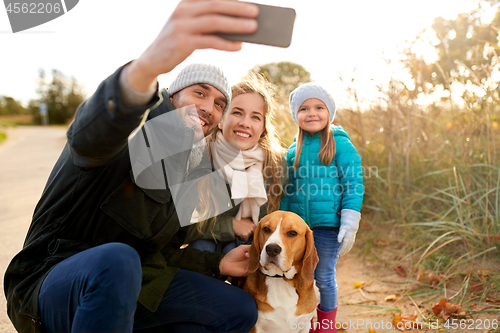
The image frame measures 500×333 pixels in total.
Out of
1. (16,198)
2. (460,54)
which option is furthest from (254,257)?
(16,198)

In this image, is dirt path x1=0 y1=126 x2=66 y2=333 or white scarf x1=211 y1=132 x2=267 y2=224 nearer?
white scarf x1=211 y1=132 x2=267 y2=224

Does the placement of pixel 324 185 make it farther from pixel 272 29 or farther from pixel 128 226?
pixel 272 29

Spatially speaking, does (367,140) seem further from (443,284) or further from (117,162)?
(117,162)

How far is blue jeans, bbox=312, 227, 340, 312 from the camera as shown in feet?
8.51

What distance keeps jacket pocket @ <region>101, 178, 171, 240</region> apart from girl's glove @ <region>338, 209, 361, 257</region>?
1466 millimetres

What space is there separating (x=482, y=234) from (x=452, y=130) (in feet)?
5.07

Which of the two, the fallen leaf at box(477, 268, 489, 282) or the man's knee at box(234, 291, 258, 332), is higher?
the man's knee at box(234, 291, 258, 332)

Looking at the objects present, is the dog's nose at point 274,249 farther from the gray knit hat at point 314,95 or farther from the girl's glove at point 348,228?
the gray knit hat at point 314,95

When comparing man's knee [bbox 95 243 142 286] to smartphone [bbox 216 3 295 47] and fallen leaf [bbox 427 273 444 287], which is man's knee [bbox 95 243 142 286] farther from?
fallen leaf [bbox 427 273 444 287]

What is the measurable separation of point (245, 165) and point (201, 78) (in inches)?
35.4

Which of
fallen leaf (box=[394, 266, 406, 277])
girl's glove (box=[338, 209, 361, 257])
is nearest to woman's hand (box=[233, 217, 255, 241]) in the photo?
girl's glove (box=[338, 209, 361, 257])

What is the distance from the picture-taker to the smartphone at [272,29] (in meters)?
1.00

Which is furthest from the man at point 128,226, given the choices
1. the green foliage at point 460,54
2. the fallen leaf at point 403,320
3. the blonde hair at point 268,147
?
the green foliage at point 460,54

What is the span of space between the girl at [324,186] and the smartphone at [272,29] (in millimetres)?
1879
